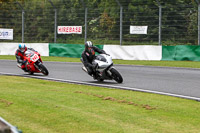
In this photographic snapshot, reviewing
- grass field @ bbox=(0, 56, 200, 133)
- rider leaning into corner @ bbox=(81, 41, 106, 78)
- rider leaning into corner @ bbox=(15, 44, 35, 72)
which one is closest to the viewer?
grass field @ bbox=(0, 56, 200, 133)

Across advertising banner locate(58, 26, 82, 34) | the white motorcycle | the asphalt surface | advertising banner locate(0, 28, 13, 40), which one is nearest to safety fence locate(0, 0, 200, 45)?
advertising banner locate(58, 26, 82, 34)

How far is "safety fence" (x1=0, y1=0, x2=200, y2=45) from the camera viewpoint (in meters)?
23.3

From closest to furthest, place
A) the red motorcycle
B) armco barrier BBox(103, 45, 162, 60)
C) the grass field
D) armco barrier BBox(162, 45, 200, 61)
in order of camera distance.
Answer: the grass field, the red motorcycle, armco barrier BBox(162, 45, 200, 61), armco barrier BBox(103, 45, 162, 60)

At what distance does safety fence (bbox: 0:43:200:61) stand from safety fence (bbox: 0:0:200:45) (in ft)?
2.03

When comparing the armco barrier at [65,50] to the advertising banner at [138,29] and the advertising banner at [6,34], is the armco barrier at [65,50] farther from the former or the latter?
the advertising banner at [6,34]

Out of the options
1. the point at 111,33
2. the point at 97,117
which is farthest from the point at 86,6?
the point at 97,117

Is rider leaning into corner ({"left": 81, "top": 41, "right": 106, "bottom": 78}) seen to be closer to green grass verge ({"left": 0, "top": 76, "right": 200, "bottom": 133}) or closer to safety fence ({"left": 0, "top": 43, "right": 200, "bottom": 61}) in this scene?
green grass verge ({"left": 0, "top": 76, "right": 200, "bottom": 133})

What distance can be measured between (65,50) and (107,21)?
9.95 ft

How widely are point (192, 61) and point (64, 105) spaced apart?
1453 cm

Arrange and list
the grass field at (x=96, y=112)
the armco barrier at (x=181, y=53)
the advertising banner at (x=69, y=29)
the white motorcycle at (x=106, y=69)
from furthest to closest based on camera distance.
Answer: the advertising banner at (x=69, y=29), the armco barrier at (x=181, y=53), the white motorcycle at (x=106, y=69), the grass field at (x=96, y=112)

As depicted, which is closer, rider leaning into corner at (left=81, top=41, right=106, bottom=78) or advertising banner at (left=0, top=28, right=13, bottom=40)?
rider leaning into corner at (left=81, top=41, right=106, bottom=78)

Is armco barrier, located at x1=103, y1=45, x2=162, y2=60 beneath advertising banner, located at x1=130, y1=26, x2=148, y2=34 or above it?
beneath

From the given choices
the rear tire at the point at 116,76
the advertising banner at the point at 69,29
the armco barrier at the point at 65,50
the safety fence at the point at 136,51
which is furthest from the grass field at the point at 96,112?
the advertising banner at the point at 69,29

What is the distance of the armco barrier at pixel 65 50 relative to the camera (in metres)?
26.1
